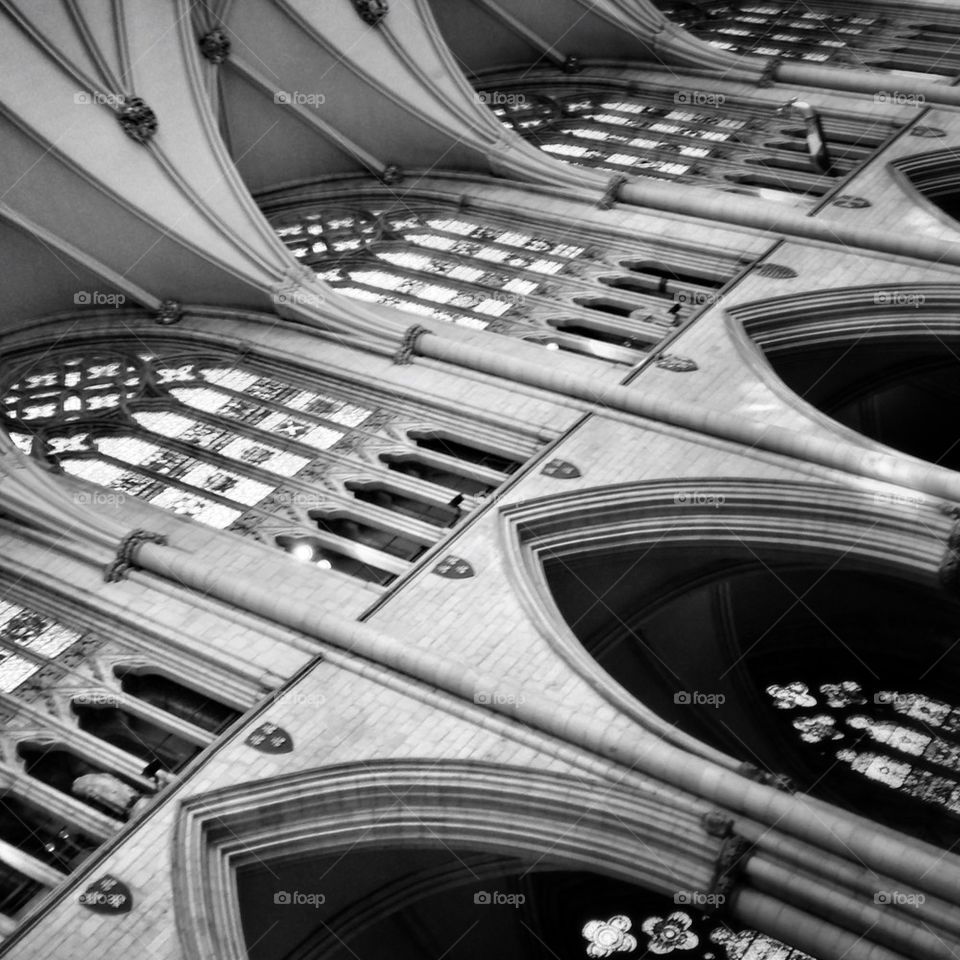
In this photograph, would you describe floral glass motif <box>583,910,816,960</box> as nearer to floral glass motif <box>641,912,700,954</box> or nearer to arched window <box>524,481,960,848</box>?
floral glass motif <box>641,912,700,954</box>

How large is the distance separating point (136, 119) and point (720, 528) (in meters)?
10.4

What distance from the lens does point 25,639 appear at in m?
14.4

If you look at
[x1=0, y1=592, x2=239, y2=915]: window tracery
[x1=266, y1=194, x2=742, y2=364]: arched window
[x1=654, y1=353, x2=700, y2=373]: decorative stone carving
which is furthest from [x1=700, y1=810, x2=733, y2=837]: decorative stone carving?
[x1=266, y1=194, x2=742, y2=364]: arched window

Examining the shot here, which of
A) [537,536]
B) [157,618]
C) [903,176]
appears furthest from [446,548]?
[903,176]

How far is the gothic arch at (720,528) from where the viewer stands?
43.0 feet

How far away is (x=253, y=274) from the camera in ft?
62.4

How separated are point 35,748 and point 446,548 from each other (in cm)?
451

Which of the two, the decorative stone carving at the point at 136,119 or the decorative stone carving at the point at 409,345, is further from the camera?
the decorative stone carving at the point at 136,119

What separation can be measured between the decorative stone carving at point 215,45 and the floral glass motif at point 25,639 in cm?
951

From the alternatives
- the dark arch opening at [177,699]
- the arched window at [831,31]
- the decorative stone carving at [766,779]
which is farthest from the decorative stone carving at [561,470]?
the arched window at [831,31]

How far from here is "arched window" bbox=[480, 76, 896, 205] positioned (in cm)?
2059

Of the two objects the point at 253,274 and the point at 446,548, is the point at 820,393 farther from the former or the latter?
the point at 253,274

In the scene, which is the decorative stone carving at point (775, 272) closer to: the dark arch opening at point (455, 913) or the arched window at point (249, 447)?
the arched window at point (249, 447)

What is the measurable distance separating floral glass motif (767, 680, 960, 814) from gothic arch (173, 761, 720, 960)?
4457 mm
